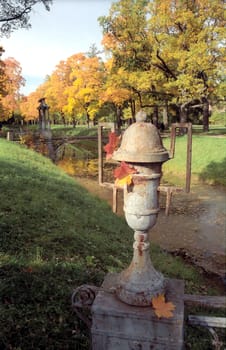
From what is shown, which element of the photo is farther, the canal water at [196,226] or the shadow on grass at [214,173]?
the shadow on grass at [214,173]

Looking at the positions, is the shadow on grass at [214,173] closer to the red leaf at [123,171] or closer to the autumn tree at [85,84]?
the red leaf at [123,171]

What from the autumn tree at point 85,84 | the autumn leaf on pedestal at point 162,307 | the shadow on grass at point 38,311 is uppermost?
the autumn tree at point 85,84

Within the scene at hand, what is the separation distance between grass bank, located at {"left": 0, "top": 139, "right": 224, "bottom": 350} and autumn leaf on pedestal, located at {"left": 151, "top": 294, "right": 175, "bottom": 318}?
1039 millimetres

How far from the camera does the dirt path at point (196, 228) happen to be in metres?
7.32

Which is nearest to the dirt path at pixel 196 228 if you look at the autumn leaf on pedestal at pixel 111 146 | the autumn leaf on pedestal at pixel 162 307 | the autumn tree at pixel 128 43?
the autumn leaf on pedestal at pixel 162 307

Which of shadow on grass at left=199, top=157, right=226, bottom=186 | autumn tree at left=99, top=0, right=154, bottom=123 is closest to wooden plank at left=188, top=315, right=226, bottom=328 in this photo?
shadow on grass at left=199, top=157, right=226, bottom=186

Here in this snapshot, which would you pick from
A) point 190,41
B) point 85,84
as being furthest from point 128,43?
point 85,84

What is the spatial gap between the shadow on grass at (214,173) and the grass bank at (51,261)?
28.5ft

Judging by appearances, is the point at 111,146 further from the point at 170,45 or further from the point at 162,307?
the point at 170,45

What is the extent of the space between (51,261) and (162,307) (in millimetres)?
2240

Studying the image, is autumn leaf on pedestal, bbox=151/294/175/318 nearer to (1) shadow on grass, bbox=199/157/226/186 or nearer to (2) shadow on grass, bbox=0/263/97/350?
(2) shadow on grass, bbox=0/263/97/350

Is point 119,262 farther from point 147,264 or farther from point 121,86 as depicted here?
point 121,86

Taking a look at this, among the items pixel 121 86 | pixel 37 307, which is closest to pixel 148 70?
pixel 121 86

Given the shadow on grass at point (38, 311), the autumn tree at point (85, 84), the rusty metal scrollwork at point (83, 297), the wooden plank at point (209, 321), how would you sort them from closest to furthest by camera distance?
the wooden plank at point (209, 321) < the rusty metal scrollwork at point (83, 297) < the shadow on grass at point (38, 311) < the autumn tree at point (85, 84)
